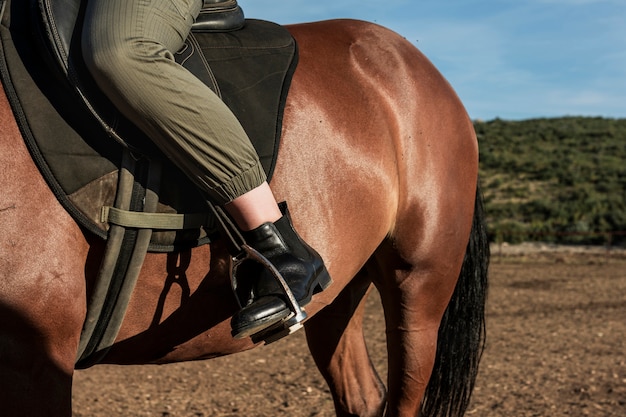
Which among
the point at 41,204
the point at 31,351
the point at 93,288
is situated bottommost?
the point at 31,351

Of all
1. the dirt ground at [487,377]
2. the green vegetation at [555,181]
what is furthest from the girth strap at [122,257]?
the green vegetation at [555,181]

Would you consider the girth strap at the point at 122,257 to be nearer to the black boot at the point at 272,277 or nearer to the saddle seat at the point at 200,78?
the saddle seat at the point at 200,78

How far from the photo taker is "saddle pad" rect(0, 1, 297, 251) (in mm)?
1874

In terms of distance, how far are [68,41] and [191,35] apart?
398 mm

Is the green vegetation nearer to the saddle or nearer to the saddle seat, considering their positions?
the saddle seat

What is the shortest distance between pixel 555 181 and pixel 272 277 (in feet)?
90.7

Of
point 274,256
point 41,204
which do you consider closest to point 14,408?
point 41,204

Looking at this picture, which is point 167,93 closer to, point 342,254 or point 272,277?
point 272,277

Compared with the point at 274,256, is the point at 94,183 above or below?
above

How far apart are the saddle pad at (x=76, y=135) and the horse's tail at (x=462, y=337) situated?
1.46 meters

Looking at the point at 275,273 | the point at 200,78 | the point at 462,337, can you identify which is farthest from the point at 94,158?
the point at 462,337

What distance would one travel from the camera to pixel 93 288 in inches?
77.9

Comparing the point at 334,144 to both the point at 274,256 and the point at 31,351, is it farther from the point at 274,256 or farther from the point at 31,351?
the point at 31,351

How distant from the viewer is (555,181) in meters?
28.1
